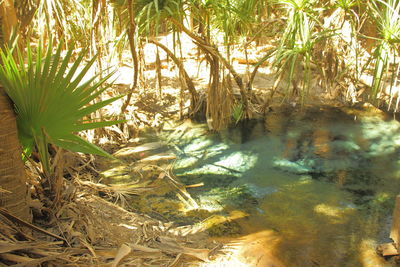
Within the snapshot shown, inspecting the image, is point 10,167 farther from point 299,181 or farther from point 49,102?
point 299,181

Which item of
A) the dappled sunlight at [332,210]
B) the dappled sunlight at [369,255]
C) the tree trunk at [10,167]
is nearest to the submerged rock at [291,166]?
the dappled sunlight at [332,210]

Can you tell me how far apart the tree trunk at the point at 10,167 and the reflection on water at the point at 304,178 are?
1781 mm

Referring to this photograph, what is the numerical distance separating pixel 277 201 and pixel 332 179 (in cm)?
96

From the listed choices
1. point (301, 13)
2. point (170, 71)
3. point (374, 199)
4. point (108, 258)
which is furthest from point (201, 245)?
point (170, 71)

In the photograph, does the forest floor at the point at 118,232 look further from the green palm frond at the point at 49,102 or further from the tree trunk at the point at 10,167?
the green palm frond at the point at 49,102

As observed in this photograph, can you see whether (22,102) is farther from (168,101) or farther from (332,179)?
(168,101)

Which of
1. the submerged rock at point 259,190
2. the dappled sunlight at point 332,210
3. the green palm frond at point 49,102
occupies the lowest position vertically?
the dappled sunlight at point 332,210

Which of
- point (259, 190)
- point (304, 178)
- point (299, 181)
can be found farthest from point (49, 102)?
point (304, 178)

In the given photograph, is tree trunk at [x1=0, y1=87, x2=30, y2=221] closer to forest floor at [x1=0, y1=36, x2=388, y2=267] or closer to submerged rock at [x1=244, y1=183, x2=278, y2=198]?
forest floor at [x1=0, y1=36, x2=388, y2=267]

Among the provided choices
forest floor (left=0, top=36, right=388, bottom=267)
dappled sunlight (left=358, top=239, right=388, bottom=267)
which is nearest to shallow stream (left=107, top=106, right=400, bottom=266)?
dappled sunlight (left=358, top=239, right=388, bottom=267)

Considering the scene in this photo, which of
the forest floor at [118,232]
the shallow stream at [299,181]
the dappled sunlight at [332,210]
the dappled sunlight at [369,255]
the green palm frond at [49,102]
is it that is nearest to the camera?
the green palm frond at [49,102]

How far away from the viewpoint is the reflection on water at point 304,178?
3.31m

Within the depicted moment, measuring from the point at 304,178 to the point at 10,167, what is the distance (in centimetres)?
352

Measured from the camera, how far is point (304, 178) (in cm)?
469
